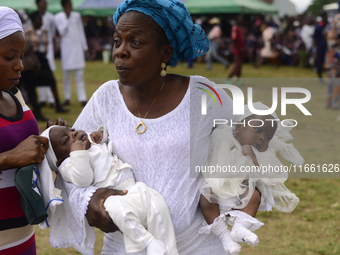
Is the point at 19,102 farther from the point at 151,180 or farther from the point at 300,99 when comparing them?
the point at 300,99

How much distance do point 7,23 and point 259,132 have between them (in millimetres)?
1281

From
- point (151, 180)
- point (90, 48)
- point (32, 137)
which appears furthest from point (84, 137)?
point (90, 48)


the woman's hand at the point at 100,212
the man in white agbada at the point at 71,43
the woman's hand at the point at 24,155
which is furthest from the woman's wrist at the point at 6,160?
the man in white agbada at the point at 71,43

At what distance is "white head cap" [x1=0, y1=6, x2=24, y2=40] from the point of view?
1.74 meters

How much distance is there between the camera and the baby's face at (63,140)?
6.65ft

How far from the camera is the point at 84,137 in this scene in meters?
2.05

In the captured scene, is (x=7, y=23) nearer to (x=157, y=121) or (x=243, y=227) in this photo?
(x=157, y=121)

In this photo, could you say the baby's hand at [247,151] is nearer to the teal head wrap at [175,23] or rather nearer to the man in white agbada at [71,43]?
the teal head wrap at [175,23]

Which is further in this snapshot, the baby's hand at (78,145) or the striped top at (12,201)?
the baby's hand at (78,145)

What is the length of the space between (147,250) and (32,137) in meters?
0.76

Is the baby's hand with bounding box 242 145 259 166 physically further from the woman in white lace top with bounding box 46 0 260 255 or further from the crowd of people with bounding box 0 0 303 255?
the woman in white lace top with bounding box 46 0 260 255

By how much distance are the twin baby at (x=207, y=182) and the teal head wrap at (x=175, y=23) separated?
1.50 feet

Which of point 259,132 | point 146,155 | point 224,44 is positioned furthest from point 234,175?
point 224,44

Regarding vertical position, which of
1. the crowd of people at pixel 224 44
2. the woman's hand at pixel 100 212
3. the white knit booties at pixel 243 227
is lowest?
the crowd of people at pixel 224 44
